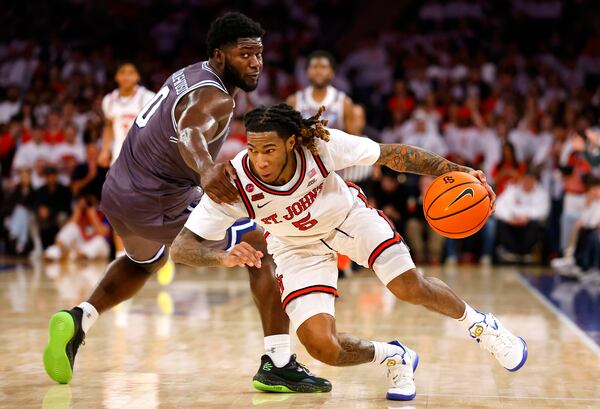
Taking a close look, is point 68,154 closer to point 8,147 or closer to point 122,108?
point 8,147

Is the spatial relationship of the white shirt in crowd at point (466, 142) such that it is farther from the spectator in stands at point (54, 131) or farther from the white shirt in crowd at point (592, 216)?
the spectator in stands at point (54, 131)

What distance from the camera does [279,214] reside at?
4.21 m

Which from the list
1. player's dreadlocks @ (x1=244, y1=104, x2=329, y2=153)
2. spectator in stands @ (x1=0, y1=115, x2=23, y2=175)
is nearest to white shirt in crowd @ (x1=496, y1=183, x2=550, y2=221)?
spectator in stands @ (x1=0, y1=115, x2=23, y2=175)

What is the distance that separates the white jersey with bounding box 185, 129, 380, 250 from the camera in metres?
4.10

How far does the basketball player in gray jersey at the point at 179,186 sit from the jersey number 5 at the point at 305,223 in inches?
17.4

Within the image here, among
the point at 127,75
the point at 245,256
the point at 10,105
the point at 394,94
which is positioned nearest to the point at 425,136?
the point at 394,94

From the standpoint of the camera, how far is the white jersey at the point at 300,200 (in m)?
4.10

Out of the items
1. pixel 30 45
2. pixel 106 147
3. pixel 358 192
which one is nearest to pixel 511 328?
pixel 358 192

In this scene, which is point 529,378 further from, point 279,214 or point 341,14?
point 341,14

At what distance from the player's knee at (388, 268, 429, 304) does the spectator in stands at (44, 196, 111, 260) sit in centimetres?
886

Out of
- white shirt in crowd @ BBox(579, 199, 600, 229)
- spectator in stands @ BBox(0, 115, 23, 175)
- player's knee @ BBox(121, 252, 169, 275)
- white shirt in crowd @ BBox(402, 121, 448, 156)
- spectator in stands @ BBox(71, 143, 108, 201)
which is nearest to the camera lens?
player's knee @ BBox(121, 252, 169, 275)

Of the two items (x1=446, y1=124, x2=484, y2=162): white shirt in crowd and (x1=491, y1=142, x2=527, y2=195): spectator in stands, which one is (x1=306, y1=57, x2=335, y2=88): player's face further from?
(x1=446, y1=124, x2=484, y2=162): white shirt in crowd

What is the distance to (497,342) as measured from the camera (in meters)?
4.34

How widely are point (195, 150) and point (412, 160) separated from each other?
106 cm
